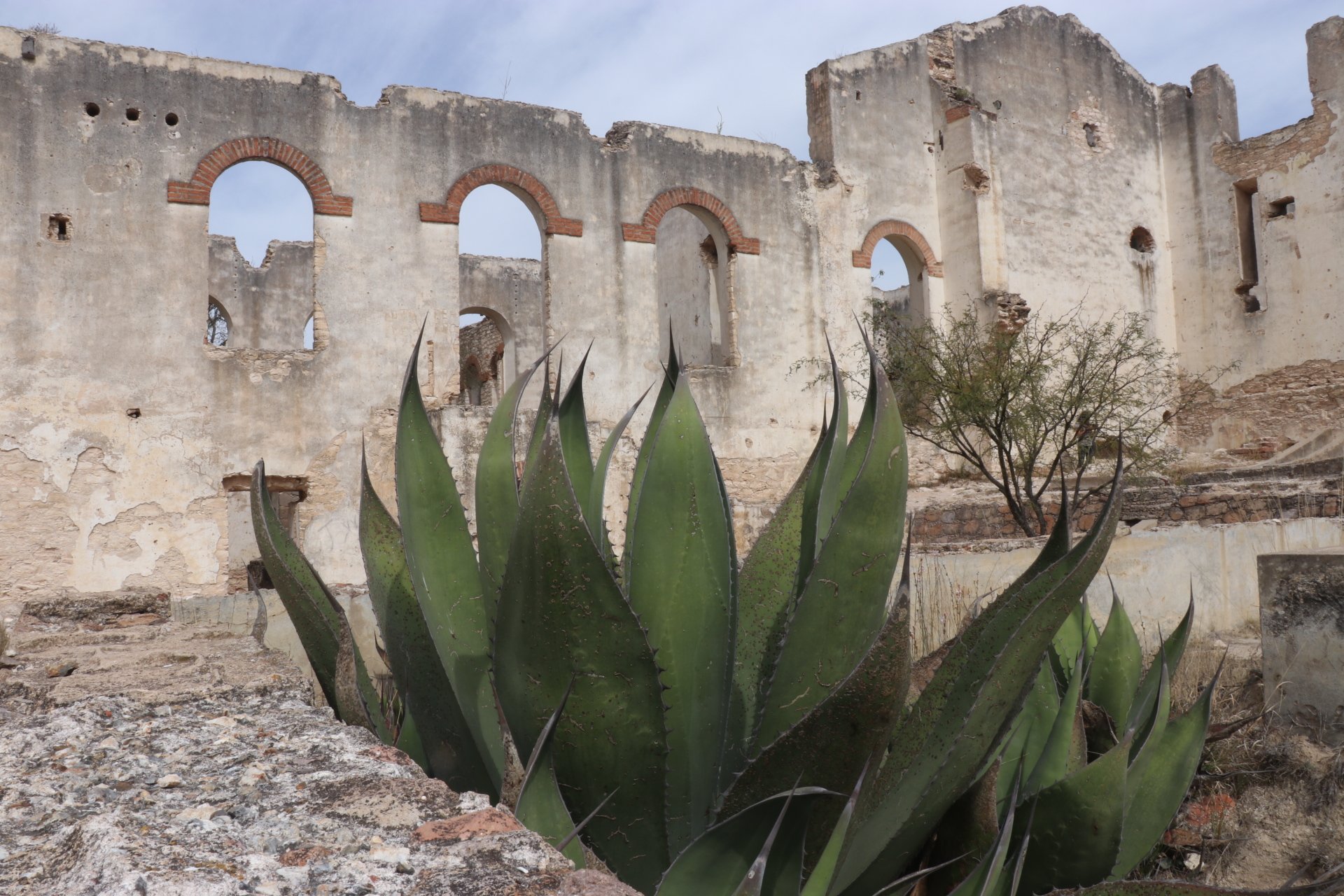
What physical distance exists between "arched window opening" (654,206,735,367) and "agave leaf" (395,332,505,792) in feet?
42.9

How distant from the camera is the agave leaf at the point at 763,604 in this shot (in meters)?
2.03

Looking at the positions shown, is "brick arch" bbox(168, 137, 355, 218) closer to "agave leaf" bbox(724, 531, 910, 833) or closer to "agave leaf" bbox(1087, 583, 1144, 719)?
"agave leaf" bbox(1087, 583, 1144, 719)

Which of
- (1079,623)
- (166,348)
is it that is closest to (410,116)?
(166,348)

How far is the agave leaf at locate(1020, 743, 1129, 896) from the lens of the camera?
2.06 metres

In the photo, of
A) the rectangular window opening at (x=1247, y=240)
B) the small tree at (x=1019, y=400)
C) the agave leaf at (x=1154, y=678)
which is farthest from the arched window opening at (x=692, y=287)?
the agave leaf at (x=1154, y=678)

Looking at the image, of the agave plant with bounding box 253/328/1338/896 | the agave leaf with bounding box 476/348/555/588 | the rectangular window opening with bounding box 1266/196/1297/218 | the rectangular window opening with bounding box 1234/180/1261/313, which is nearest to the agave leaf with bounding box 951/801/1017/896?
the agave plant with bounding box 253/328/1338/896

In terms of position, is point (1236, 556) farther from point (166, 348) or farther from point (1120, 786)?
point (166, 348)

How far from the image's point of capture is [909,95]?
1380 cm

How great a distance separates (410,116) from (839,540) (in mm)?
9936

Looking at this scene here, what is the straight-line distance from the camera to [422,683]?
220 cm

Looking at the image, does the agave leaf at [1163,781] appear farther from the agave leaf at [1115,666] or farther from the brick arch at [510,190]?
the brick arch at [510,190]

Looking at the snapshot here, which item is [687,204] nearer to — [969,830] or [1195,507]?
[1195,507]

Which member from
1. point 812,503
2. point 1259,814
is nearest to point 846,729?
point 812,503

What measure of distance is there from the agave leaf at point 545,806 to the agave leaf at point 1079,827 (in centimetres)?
94
